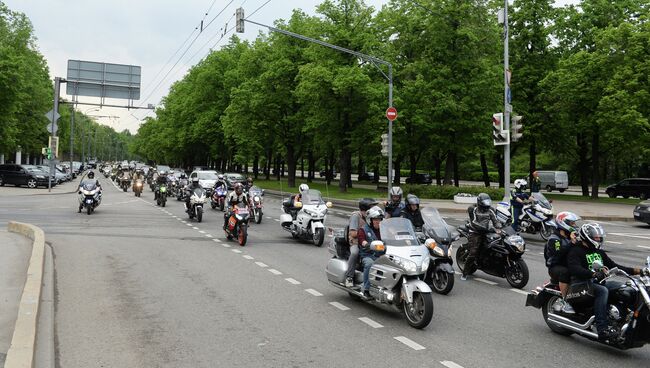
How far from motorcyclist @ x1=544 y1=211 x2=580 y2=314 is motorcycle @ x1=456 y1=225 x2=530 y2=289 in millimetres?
2441

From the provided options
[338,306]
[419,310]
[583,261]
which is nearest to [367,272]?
[338,306]

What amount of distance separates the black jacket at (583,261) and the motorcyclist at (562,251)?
0.12 m

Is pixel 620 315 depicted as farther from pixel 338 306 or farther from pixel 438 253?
pixel 338 306

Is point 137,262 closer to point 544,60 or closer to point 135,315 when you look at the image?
point 135,315

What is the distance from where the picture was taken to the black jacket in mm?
5902

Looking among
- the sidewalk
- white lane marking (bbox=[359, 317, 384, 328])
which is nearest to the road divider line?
white lane marking (bbox=[359, 317, 384, 328])

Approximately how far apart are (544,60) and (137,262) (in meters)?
37.3

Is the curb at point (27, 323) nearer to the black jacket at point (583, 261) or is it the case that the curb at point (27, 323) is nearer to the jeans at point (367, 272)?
the jeans at point (367, 272)

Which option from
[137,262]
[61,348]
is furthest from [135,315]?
[137,262]

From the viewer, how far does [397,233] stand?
290 inches

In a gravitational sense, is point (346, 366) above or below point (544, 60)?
below

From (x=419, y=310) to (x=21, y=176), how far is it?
143ft

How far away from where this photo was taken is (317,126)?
3969cm

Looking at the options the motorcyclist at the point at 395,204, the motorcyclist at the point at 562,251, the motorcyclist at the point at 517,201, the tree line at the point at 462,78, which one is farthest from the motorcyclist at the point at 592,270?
the tree line at the point at 462,78
